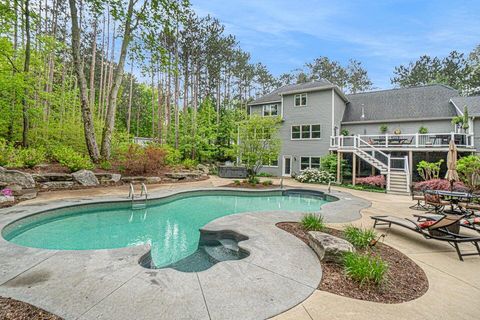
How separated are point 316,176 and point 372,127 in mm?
6221

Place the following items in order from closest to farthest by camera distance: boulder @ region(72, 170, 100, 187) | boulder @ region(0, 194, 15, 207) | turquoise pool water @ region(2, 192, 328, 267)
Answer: turquoise pool water @ region(2, 192, 328, 267), boulder @ region(0, 194, 15, 207), boulder @ region(72, 170, 100, 187)

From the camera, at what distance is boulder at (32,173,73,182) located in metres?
9.40

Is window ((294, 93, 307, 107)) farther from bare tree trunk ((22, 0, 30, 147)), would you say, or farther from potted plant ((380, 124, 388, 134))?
bare tree trunk ((22, 0, 30, 147))

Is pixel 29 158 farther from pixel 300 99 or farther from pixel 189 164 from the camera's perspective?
pixel 300 99

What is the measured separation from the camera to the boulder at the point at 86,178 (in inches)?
403

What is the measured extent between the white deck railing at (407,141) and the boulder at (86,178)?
14527 millimetres

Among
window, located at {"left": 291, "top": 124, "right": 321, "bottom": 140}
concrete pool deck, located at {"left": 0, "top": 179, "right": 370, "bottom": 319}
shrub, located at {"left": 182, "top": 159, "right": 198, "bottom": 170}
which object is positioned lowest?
concrete pool deck, located at {"left": 0, "top": 179, "right": 370, "bottom": 319}

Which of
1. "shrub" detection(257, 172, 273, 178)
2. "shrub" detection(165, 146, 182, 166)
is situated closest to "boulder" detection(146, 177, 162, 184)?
"shrub" detection(165, 146, 182, 166)

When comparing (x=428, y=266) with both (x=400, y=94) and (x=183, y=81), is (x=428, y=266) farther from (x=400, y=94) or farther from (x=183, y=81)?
(x=183, y=81)

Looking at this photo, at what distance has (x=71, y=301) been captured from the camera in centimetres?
253

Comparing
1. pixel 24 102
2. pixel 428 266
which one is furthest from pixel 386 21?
pixel 24 102

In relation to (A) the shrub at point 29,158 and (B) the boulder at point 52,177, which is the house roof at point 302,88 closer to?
(B) the boulder at point 52,177

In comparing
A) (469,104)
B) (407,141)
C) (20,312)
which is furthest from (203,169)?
(469,104)

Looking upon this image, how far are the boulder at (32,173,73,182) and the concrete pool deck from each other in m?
6.62
